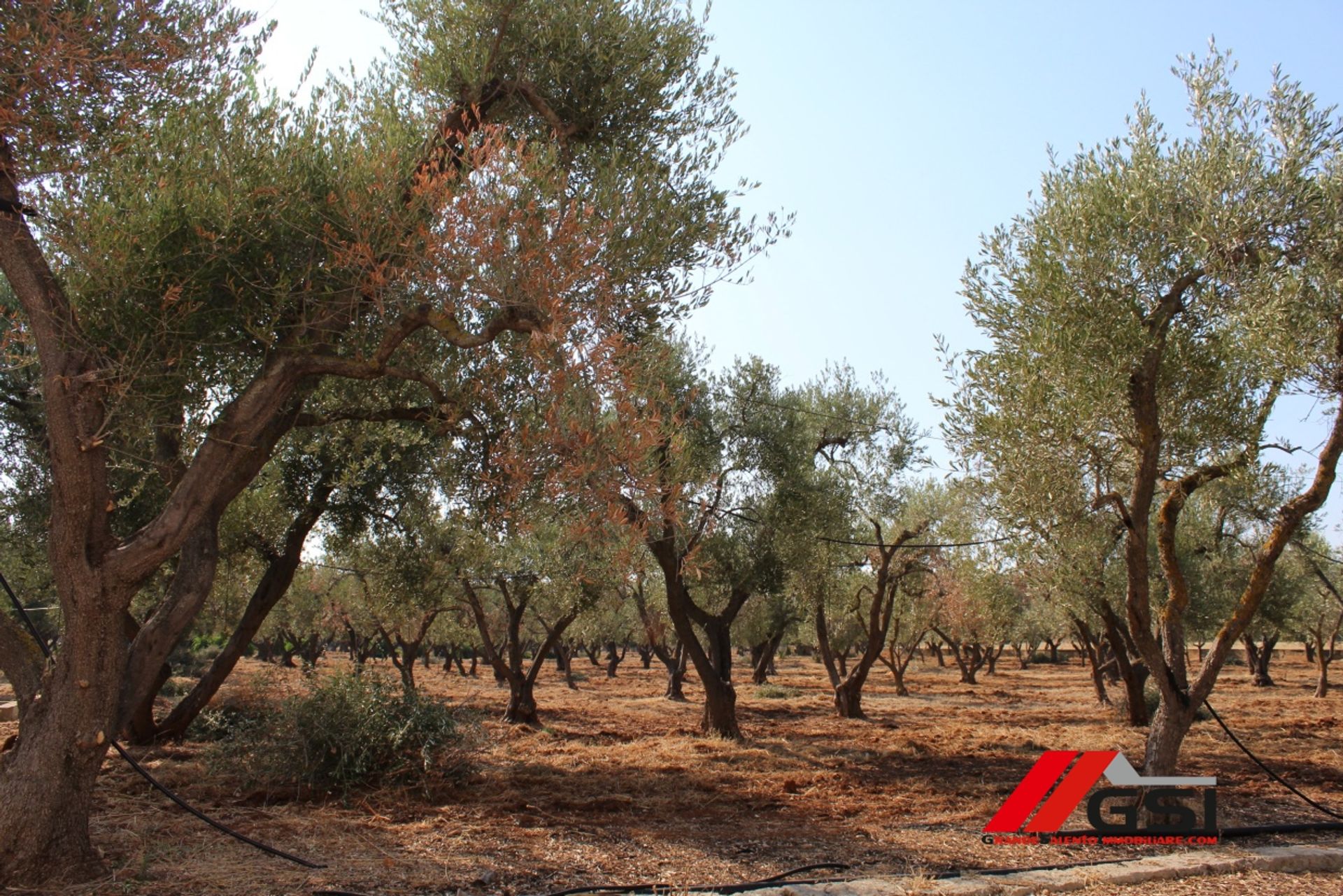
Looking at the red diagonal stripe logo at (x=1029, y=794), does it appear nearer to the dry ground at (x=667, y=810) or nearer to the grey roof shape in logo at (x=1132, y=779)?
the dry ground at (x=667, y=810)

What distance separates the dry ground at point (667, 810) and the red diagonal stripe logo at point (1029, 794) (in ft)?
1.33

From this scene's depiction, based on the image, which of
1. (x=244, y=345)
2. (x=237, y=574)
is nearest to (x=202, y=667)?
(x=237, y=574)

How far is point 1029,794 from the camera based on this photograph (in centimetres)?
984

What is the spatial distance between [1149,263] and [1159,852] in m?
5.45

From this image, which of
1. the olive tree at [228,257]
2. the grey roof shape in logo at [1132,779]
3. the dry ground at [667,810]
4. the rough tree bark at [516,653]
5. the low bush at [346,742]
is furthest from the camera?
the rough tree bark at [516,653]

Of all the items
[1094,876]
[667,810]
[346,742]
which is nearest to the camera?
[1094,876]

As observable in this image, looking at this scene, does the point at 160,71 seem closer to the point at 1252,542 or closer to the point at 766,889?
the point at 766,889

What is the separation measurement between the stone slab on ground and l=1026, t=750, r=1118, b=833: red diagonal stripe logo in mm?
1580

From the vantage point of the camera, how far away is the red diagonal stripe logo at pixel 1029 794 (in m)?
8.87

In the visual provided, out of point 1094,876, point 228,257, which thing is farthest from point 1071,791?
point 228,257

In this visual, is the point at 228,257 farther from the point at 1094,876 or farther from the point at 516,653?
the point at 516,653

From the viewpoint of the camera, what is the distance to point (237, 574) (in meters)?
16.2

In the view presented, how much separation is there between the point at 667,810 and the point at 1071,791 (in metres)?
4.61

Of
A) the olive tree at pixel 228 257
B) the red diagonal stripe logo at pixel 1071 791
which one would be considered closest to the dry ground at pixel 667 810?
the red diagonal stripe logo at pixel 1071 791
